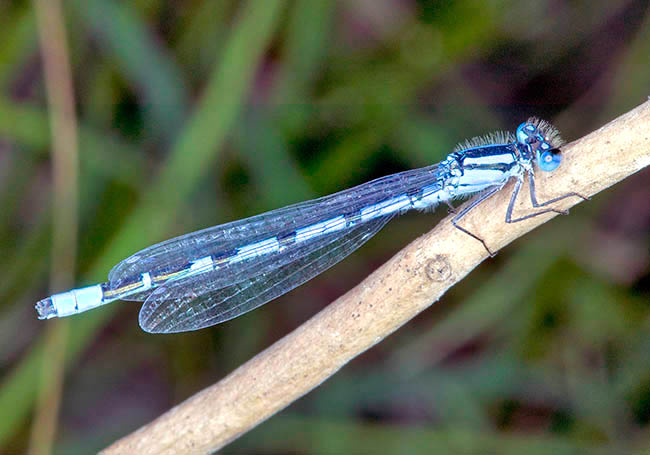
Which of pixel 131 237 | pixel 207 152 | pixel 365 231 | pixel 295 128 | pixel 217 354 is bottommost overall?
pixel 365 231

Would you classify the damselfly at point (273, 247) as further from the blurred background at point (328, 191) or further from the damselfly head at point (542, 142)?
the blurred background at point (328, 191)

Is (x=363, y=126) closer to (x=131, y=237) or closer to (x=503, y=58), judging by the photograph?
(x=503, y=58)

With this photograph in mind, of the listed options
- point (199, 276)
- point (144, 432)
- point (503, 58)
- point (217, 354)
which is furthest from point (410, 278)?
point (503, 58)

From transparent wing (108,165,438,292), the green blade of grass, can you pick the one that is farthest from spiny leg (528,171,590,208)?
the green blade of grass

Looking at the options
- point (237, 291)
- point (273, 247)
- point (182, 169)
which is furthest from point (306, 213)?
point (182, 169)

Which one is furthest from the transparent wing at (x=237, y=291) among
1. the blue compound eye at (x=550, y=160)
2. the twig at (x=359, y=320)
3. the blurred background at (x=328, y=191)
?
the blue compound eye at (x=550, y=160)

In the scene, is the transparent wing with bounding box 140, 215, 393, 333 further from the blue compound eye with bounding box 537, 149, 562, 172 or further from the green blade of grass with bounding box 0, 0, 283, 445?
the blue compound eye with bounding box 537, 149, 562, 172
